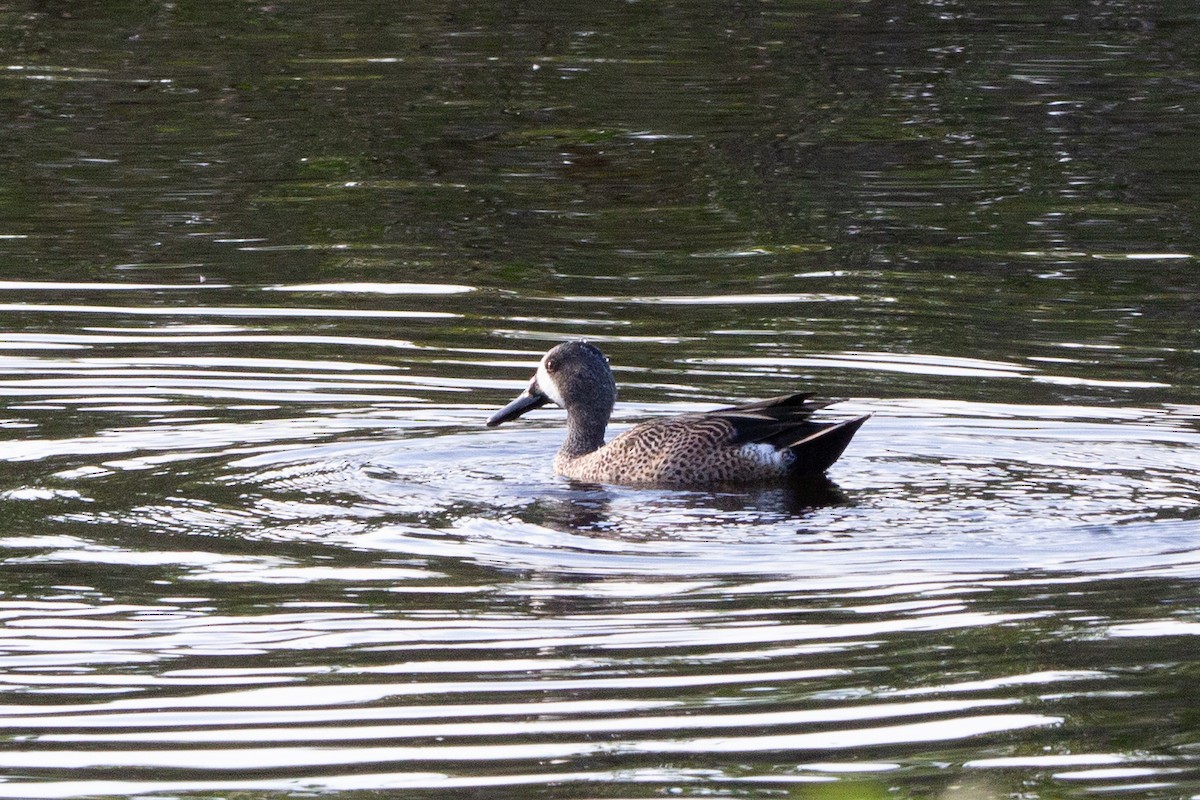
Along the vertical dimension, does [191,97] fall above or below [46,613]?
above

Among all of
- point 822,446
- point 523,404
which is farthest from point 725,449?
point 523,404

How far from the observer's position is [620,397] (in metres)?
10.7

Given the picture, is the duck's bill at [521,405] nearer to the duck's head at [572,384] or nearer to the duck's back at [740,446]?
the duck's head at [572,384]

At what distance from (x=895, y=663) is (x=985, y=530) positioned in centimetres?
159

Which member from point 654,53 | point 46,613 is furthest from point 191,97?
point 46,613

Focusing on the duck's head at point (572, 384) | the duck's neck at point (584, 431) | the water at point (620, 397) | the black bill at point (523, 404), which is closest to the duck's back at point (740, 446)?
the water at point (620, 397)

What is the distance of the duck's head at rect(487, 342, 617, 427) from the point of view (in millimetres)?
9844

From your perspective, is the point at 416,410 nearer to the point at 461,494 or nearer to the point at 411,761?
the point at 461,494

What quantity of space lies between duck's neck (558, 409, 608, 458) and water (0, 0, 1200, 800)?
0.64 ft

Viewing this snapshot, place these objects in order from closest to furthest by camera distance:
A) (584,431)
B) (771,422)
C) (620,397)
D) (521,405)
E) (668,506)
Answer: (668,506), (771,422), (584,431), (521,405), (620,397)

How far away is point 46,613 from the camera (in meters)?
7.12

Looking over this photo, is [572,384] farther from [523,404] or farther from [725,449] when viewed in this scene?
[725,449]

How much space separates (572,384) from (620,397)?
0.83m

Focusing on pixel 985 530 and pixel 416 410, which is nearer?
pixel 985 530
